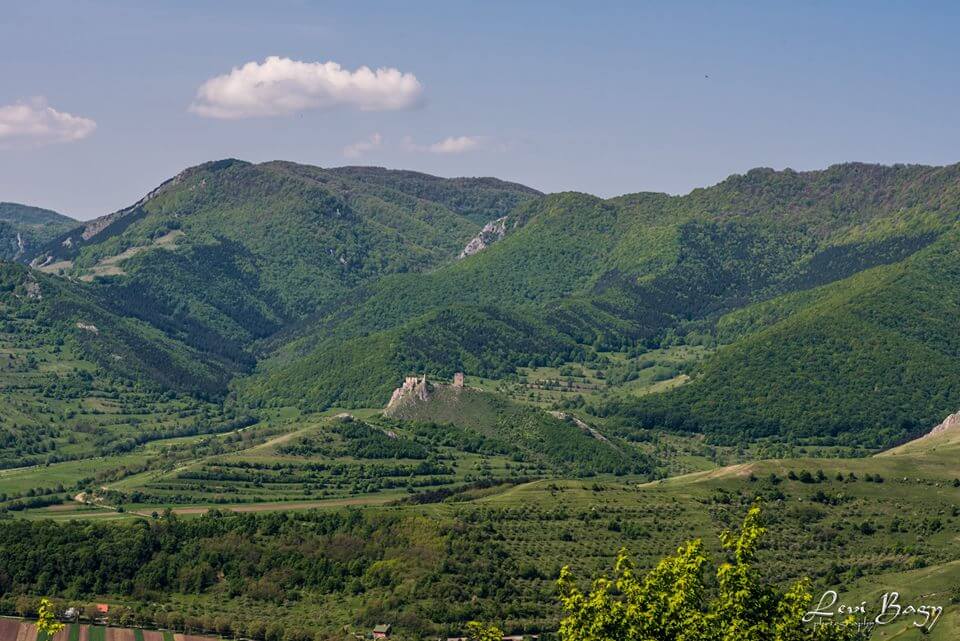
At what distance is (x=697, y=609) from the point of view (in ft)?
225

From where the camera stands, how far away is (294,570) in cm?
19800

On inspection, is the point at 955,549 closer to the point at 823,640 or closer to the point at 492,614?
the point at 492,614

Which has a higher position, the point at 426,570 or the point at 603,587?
the point at 603,587

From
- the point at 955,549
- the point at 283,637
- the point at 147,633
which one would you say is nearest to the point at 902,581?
the point at 955,549

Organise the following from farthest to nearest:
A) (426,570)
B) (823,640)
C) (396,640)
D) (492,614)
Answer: (426,570) → (492,614) → (396,640) → (823,640)

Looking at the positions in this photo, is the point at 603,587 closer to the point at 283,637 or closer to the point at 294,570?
the point at 283,637

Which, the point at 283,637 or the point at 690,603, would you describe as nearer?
the point at 690,603

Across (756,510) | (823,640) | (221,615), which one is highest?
(756,510)

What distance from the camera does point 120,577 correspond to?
197m

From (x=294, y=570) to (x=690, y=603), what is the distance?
136403 mm

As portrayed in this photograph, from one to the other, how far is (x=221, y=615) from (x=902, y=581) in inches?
3442

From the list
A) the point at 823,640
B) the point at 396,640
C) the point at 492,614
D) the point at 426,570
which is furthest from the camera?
the point at 426,570

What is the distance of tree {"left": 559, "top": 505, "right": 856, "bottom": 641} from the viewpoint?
67500 millimetres

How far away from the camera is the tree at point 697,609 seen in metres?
67.5
